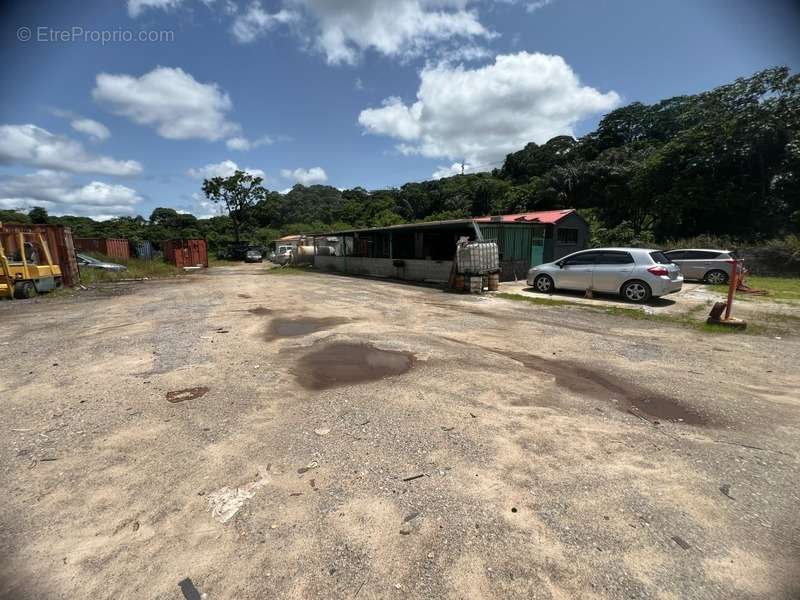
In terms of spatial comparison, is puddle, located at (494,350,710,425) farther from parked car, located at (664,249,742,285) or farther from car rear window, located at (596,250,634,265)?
parked car, located at (664,249,742,285)

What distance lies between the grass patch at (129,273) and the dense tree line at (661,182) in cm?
2313

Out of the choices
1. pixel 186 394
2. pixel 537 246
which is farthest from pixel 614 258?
pixel 186 394

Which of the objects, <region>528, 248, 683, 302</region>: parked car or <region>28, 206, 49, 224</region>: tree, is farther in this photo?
<region>28, 206, 49, 224</region>: tree

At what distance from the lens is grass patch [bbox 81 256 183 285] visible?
17375mm

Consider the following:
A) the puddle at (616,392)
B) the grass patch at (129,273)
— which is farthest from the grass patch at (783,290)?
the grass patch at (129,273)

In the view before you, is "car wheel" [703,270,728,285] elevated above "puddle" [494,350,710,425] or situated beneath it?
elevated above

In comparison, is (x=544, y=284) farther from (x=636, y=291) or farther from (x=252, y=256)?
(x=252, y=256)

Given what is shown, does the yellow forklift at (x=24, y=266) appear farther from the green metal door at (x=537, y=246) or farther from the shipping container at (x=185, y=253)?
the green metal door at (x=537, y=246)

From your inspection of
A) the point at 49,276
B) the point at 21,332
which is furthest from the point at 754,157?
the point at 49,276

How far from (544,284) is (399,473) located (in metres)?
11.0

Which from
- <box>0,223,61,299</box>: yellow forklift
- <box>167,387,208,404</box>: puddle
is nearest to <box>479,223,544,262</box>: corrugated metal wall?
<box>167,387,208,404</box>: puddle

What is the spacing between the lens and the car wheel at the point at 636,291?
10.1 meters

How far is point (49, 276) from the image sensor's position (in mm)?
13227

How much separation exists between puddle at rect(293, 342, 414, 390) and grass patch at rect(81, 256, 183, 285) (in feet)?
54.8
